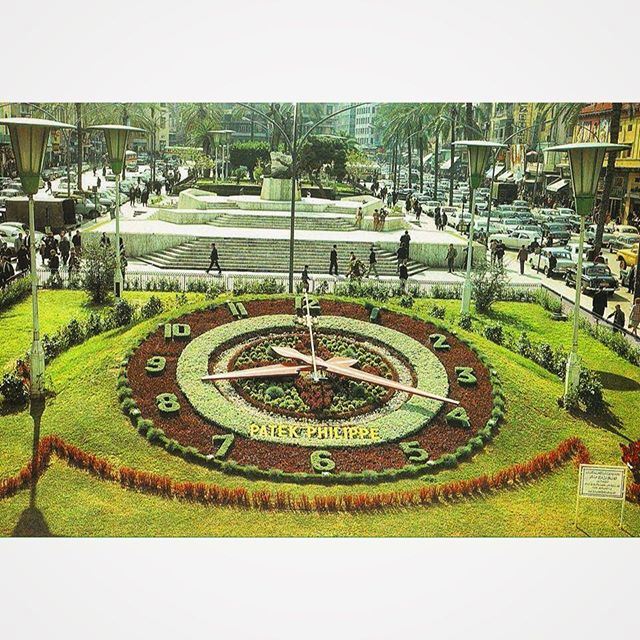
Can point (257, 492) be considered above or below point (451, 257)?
below

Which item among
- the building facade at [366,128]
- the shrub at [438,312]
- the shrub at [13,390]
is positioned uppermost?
the building facade at [366,128]

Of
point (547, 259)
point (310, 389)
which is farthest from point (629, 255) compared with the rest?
point (310, 389)

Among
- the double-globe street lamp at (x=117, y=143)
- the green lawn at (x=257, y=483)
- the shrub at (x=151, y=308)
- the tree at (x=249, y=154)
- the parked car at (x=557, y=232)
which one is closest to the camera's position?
the green lawn at (x=257, y=483)

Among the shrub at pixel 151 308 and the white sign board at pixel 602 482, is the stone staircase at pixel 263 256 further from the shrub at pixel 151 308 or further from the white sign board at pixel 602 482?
the white sign board at pixel 602 482

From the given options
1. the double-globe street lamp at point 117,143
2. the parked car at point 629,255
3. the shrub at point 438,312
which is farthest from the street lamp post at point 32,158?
the parked car at point 629,255

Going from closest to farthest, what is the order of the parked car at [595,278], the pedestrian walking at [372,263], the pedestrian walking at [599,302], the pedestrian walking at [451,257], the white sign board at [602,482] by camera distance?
1. the white sign board at [602,482]
2. the pedestrian walking at [599,302]
3. the parked car at [595,278]
4. the pedestrian walking at [372,263]
5. the pedestrian walking at [451,257]

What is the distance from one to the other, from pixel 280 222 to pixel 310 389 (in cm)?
750

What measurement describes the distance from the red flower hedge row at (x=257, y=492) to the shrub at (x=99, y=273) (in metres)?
5.21

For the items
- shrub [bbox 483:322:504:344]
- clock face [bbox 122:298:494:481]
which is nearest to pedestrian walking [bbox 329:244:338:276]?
clock face [bbox 122:298:494:481]

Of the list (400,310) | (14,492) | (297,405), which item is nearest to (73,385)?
(14,492)

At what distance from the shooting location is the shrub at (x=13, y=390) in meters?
14.3

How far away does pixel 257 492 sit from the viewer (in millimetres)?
12453

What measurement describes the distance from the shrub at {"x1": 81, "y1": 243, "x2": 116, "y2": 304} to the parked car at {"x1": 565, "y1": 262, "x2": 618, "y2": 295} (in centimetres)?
1077

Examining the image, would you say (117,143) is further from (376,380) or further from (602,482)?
Answer: (602,482)
